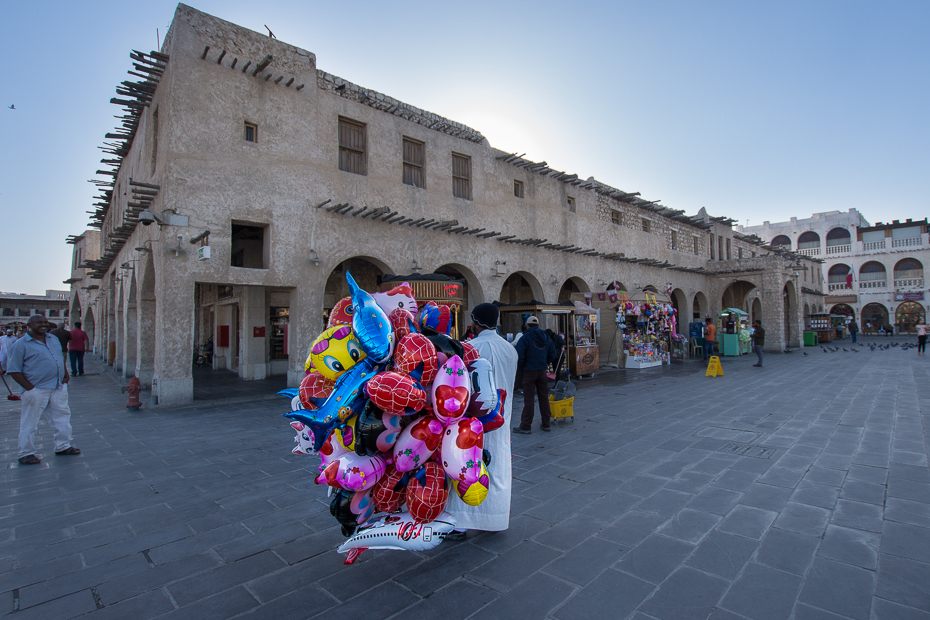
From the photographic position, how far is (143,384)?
37.7 feet

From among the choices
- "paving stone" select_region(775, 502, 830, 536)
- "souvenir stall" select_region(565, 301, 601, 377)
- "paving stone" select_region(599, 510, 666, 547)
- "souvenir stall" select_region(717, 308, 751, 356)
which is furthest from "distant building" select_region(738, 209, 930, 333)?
"paving stone" select_region(599, 510, 666, 547)

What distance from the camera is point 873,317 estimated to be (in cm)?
4159

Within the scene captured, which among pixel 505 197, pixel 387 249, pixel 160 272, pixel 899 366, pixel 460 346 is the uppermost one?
pixel 505 197

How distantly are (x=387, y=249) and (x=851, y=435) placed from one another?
32.2 ft

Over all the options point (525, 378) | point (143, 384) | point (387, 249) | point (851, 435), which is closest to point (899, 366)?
point (851, 435)

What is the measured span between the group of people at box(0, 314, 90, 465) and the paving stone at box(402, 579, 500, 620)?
17.5ft

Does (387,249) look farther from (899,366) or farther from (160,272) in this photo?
(899,366)

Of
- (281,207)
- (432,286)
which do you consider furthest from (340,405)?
(281,207)

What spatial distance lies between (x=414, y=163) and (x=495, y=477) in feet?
37.5

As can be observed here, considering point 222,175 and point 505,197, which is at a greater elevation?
point 505,197

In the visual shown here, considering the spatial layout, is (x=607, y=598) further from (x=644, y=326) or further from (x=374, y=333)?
(x=644, y=326)

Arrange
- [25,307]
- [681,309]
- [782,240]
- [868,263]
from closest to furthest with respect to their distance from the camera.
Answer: [681,309]
[868,263]
[782,240]
[25,307]

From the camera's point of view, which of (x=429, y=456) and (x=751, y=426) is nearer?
(x=429, y=456)

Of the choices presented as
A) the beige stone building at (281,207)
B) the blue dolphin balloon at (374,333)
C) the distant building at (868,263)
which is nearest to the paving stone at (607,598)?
the blue dolphin balloon at (374,333)
